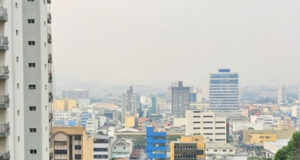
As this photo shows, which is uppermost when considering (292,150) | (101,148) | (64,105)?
(292,150)

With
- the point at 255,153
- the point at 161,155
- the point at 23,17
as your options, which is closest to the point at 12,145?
the point at 23,17

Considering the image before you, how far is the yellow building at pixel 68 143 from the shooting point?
40.7 feet

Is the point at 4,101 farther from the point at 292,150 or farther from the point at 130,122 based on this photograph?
the point at 130,122

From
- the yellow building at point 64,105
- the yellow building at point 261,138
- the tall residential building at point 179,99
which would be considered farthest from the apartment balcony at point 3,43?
the tall residential building at point 179,99

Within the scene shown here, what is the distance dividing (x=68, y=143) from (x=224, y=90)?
127 ft

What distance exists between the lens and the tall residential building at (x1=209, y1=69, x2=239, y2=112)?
49.2 metres

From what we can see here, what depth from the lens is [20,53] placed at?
5.06 meters

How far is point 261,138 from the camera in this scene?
24.1 m

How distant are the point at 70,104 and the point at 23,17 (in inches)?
1606

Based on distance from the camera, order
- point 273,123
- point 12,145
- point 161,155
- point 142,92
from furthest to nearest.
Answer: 1. point 142,92
2. point 273,123
3. point 161,155
4. point 12,145

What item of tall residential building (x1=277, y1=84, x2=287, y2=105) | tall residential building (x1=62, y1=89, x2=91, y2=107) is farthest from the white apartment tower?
tall residential building (x1=62, y1=89, x2=91, y2=107)

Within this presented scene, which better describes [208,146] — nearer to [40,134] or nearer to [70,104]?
[40,134]

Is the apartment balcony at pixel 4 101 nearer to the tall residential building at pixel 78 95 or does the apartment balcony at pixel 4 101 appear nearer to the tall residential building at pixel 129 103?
the tall residential building at pixel 129 103

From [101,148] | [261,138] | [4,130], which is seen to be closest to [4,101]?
[4,130]
